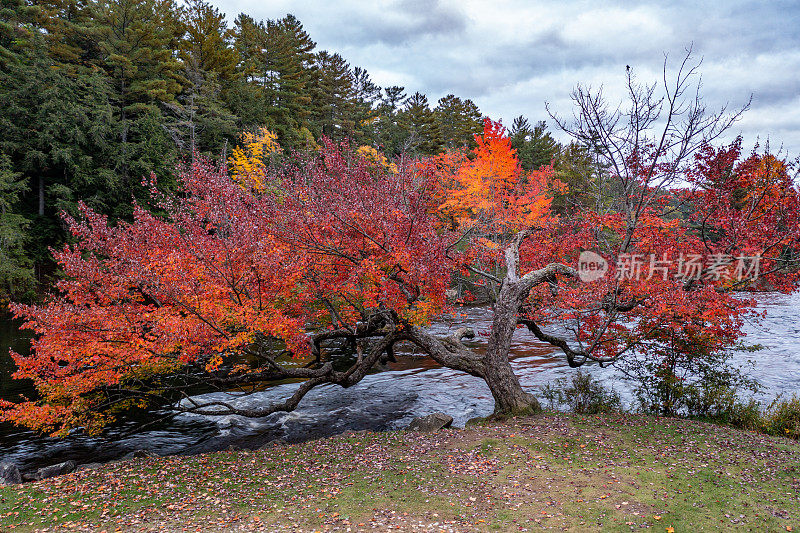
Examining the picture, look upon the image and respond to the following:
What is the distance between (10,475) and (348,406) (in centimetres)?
938

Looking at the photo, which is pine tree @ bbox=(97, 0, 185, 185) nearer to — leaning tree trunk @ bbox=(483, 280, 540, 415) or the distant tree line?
the distant tree line

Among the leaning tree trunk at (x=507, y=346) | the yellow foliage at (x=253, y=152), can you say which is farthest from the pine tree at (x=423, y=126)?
the leaning tree trunk at (x=507, y=346)

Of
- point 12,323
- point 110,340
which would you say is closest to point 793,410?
point 110,340

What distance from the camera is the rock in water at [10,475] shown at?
10062mm

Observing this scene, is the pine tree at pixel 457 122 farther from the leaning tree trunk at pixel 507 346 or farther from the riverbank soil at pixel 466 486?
the riverbank soil at pixel 466 486

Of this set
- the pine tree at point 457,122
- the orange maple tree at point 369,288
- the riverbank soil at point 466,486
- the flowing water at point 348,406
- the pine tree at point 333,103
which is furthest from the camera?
the pine tree at point 457,122

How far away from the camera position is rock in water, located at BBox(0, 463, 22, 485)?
10.1 m

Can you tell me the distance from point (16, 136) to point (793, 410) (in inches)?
1681

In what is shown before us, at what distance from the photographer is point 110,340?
9898mm

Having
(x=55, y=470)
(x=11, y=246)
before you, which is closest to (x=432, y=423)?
(x=55, y=470)

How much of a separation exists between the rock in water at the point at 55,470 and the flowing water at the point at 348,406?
92cm

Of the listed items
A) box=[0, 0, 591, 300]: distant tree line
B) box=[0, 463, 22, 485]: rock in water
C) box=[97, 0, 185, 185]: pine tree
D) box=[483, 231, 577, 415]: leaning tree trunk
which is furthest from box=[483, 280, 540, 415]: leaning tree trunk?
box=[97, 0, 185, 185]: pine tree

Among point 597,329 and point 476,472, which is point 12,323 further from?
point 597,329

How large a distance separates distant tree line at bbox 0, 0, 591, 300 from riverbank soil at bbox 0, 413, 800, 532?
21.3 meters
